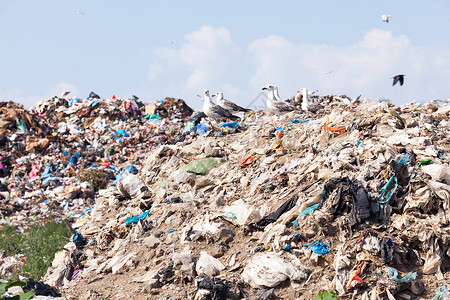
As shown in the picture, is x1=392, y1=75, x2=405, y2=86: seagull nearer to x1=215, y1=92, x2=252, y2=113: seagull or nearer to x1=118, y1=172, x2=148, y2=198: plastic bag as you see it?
x1=215, y1=92, x2=252, y2=113: seagull

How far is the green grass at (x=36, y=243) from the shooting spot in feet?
29.5

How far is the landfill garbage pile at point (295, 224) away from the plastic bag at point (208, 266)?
0.01 m

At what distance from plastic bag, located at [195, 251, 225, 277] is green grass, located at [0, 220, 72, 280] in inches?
159

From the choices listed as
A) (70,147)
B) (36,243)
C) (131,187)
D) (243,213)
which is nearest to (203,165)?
(131,187)

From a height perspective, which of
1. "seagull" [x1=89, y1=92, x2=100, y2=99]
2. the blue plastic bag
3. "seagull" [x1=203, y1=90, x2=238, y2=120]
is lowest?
the blue plastic bag

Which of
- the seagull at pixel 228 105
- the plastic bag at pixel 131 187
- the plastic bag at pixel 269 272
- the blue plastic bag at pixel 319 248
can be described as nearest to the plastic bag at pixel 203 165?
the plastic bag at pixel 131 187

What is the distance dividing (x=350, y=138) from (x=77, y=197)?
9595 millimetres

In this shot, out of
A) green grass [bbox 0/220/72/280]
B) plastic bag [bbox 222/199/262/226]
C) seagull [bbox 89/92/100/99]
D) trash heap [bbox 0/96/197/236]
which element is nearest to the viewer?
plastic bag [bbox 222/199/262/226]

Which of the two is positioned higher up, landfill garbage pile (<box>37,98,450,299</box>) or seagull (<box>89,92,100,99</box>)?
seagull (<box>89,92,100,99</box>)

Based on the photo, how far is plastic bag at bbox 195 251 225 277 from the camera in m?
5.86

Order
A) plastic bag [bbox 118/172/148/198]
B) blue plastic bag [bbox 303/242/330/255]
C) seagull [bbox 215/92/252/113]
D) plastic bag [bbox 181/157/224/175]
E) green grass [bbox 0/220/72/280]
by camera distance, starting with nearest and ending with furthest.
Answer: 1. blue plastic bag [bbox 303/242/330/255]
2. plastic bag [bbox 181/157/224/175]
3. green grass [bbox 0/220/72/280]
4. plastic bag [bbox 118/172/148/198]
5. seagull [bbox 215/92/252/113]

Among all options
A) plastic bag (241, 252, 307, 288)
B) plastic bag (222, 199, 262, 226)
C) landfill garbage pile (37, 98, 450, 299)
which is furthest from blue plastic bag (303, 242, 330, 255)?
plastic bag (222, 199, 262, 226)

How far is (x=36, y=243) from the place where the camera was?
10172 mm

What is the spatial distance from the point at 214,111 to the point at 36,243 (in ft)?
16.3
